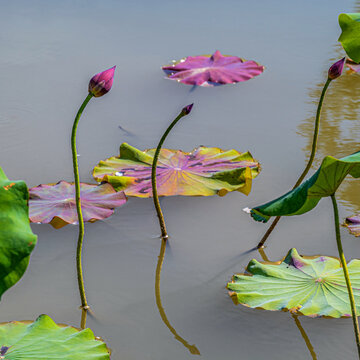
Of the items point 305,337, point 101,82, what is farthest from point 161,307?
point 101,82

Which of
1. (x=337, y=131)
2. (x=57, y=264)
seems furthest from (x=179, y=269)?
(x=337, y=131)

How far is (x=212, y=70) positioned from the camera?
2799mm

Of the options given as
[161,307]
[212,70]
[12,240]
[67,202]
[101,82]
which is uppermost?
[101,82]

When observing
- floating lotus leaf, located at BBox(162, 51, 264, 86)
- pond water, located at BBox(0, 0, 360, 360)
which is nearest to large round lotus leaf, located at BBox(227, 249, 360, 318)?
pond water, located at BBox(0, 0, 360, 360)

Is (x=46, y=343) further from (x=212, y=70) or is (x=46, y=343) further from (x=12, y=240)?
(x=212, y=70)

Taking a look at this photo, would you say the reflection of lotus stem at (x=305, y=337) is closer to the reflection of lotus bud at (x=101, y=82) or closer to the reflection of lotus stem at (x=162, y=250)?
the reflection of lotus stem at (x=162, y=250)

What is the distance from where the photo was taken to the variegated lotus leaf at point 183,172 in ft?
6.11

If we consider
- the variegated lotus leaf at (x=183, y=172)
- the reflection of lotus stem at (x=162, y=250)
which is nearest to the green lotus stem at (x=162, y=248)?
the reflection of lotus stem at (x=162, y=250)

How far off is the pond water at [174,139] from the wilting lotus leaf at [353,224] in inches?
1.1

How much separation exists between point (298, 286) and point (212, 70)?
A: 5.13 feet

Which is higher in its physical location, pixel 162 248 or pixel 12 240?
pixel 12 240

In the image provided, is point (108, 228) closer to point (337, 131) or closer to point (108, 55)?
point (337, 131)

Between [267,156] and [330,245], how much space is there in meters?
0.54

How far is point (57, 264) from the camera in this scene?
5.41 feet
